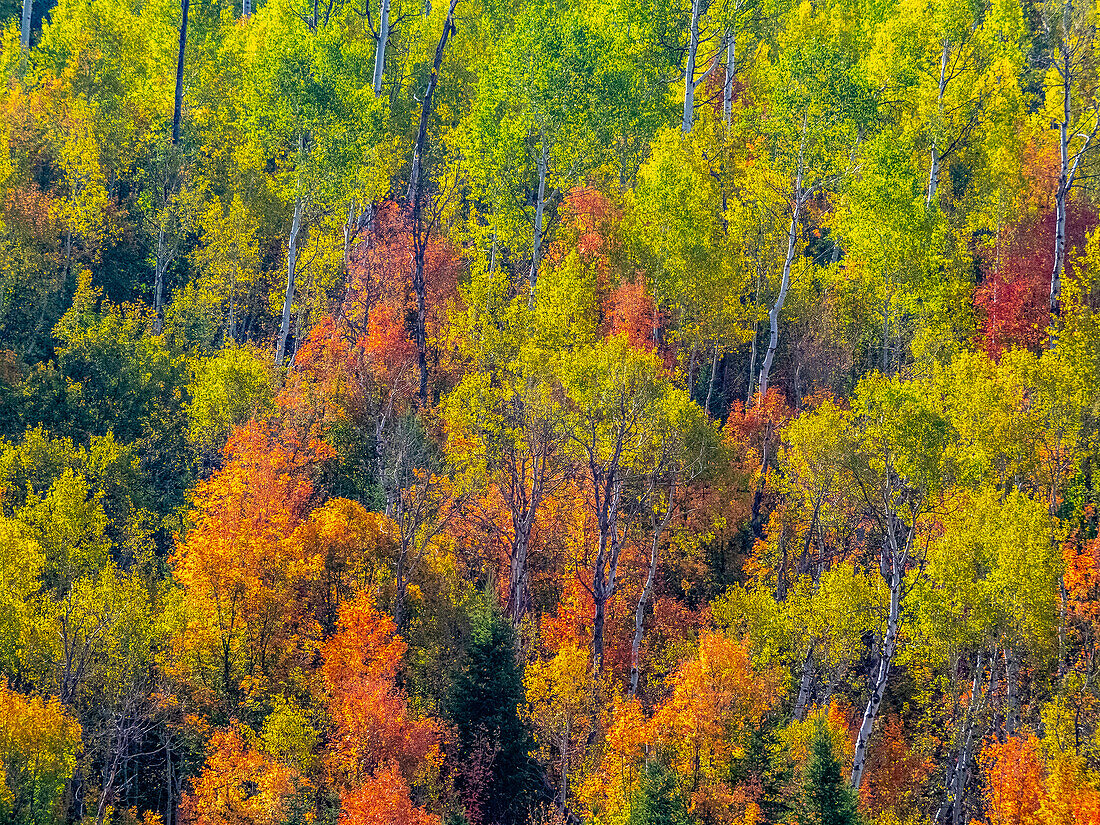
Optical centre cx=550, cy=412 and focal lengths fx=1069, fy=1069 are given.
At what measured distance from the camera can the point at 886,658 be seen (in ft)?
139

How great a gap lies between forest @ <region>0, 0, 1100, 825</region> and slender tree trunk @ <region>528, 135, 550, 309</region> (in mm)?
812

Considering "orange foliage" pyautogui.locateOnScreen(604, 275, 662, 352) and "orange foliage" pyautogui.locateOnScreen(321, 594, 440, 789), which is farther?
"orange foliage" pyautogui.locateOnScreen(604, 275, 662, 352)

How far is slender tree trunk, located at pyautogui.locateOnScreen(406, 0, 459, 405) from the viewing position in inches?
2223

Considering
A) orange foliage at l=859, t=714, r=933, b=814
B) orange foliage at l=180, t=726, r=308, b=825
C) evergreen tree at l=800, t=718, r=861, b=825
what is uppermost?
evergreen tree at l=800, t=718, r=861, b=825

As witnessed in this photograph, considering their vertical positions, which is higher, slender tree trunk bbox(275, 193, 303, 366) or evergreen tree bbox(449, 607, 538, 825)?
slender tree trunk bbox(275, 193, 303, 366)

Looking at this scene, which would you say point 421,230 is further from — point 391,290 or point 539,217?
point 539,217

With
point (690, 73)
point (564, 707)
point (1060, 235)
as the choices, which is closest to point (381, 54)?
point (690, 73)

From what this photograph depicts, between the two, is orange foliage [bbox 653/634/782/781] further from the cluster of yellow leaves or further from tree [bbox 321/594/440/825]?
the cluster of yellow leaves

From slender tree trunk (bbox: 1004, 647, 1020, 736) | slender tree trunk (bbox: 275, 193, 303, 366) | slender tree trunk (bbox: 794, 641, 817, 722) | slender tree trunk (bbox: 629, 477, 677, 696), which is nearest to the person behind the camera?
slender tree trunk (bbox: 1004, 647, 1020, 736)

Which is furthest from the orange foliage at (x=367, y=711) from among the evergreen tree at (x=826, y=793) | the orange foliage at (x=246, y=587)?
the evergreen tree at (x=826, y=793)

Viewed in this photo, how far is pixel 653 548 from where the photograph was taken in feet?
160

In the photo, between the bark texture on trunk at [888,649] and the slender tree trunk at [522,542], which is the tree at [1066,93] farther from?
the slender tree trunk at [522,542]

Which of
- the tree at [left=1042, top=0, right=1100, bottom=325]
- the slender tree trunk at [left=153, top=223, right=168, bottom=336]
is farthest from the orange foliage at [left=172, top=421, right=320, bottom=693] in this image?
the tree at [left=1042, top=0, right=1100, bottom=325]

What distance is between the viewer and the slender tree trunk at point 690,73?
5906 centimetres
